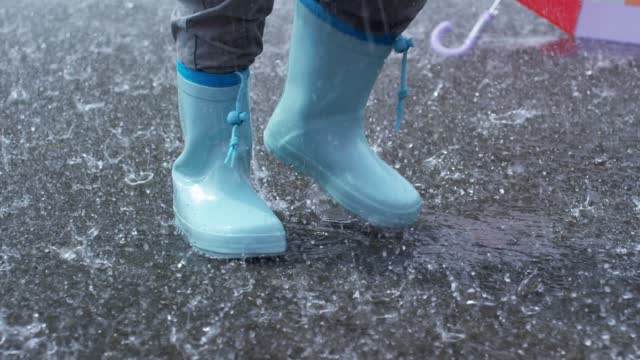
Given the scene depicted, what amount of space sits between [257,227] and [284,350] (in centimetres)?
24

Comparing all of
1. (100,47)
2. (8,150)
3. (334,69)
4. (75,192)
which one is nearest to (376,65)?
(334,69)

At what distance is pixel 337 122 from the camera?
140 cm

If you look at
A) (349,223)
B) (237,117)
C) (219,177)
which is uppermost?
(237,117)

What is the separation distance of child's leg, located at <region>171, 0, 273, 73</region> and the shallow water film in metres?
0.32

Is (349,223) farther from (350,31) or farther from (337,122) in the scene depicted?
(350,31)

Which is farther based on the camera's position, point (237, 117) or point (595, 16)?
point (595, 16)

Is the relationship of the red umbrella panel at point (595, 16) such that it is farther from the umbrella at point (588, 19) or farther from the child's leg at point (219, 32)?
the child's leg at point (219, 32)

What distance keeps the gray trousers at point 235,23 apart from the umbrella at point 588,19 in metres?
0.88

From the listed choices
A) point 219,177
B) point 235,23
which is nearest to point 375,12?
point 235,23

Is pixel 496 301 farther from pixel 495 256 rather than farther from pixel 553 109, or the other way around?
pixel 553 109

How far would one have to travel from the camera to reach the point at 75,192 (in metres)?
1.48

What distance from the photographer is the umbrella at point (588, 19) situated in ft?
6.86

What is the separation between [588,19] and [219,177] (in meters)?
1.28

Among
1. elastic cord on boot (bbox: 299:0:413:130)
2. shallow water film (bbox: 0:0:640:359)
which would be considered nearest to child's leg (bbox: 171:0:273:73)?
elastic cord on boot (bbox: 299:0:413:130)
